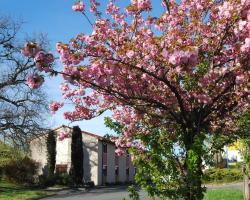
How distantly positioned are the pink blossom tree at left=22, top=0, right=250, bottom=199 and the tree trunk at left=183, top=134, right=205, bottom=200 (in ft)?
0.06

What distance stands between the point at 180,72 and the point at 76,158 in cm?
4272

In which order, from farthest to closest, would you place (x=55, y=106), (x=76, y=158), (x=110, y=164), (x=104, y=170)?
(x=110, y=164) < (x=104, y=170) < (x=76, y=158) < (x=55, y=106)

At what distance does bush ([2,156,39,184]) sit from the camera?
46.2 meters

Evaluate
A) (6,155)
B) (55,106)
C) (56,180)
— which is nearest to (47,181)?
(56,180)

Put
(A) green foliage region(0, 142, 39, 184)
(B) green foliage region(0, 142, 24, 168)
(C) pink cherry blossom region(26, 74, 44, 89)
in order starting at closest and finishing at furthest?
(C) pink cherry blossom region(26, 74, 44, 89)
(B) green foliage region(0, 142, 24, 168)
(A) green foliage region(0, 142, 39, 184)

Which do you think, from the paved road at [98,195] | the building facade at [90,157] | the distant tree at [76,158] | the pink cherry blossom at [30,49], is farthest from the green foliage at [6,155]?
the pink cherry blossom at [30,49]

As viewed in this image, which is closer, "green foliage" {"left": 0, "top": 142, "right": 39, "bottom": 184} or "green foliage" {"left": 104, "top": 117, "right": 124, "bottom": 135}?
"green foliage" {"left": 104, "top": 117, "right": 124, "bottom": 135}

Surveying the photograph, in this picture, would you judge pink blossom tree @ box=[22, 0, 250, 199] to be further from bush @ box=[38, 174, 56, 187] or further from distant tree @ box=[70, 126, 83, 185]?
distant tree @ box=[70, 126, 83, 185]

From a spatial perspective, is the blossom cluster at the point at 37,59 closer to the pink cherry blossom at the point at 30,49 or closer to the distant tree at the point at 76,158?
the pink cherry blossom at the point at 30,49

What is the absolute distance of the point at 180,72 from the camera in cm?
812

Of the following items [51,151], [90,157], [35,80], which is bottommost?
[35,80]

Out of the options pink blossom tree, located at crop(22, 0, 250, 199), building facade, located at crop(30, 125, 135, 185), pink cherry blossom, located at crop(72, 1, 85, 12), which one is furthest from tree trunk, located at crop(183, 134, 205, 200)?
building facade, located at crop(30, 125, 135, 185)

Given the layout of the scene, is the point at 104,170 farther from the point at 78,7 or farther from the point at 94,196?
the point at 78,7

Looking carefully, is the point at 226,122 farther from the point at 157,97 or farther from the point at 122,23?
the point at 122,23
